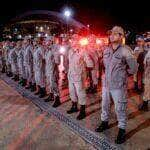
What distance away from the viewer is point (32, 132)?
6035 millimetres

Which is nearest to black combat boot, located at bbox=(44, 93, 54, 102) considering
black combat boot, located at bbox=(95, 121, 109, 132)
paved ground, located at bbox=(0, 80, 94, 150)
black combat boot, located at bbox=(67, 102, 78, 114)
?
paved ground, located at bbox=(0, 80, 94, 150)

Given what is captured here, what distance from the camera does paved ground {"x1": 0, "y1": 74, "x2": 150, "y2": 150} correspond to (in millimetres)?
5348

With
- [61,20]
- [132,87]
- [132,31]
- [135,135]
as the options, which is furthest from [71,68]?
[61,20]

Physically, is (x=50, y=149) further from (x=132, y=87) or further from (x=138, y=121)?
(x=132, y=87)

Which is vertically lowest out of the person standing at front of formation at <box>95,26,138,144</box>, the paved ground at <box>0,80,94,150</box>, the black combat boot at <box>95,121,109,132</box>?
the paved ground at <box>0,80,94,150</box>

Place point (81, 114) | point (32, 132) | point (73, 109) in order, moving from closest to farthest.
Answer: point (32, 132) → point (81, 114) → point (73, 109)

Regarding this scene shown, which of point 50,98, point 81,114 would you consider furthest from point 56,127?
point 50,98

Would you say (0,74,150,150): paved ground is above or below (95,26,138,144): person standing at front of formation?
below

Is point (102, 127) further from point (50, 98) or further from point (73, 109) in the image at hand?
point (50, 98)

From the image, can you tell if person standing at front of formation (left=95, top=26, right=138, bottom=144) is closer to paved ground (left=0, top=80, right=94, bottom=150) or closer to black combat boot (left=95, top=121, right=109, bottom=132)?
black combat boot (left=95, top=121, right=109, bottom=132)

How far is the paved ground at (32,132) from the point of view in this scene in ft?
17.4

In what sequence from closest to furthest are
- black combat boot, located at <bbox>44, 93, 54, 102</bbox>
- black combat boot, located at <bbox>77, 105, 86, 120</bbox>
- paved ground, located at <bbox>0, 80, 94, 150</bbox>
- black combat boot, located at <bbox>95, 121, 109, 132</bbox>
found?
1. paved ground, located at <bbox>0, 80, 94, 150</bbox>
2. black combat boot, located at <bbox>95, 121, 109, 132</bbox>
3. black combat boot, located at <bbox>77, 105, 86, 120</bbox>
4. black combat boot, located at <bbox>44, 93, 54, 102</bbox>

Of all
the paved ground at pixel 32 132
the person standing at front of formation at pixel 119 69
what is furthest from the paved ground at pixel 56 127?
the person standing at front of formation at pixel 119 69

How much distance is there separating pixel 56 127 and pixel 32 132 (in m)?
0.58
